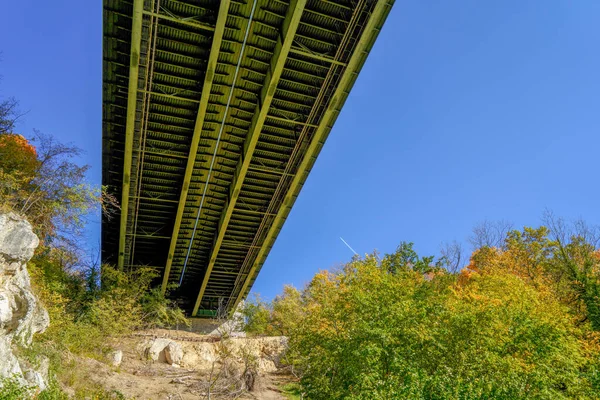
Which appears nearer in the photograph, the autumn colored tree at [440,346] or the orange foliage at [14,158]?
the autumn colored tree at [440,346]

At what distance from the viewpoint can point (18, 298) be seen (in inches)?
445

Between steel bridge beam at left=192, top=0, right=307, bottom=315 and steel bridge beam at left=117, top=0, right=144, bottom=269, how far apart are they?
412 centimetres

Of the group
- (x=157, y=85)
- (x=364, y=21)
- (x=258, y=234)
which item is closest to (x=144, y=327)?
(x=258, y=234)

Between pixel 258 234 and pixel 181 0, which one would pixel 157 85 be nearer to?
pixel 181 0

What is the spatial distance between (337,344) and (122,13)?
1132 centimetres

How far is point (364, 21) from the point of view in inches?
512

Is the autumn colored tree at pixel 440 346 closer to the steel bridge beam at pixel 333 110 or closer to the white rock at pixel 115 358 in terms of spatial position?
the steel bridge beam at pixel 333 110

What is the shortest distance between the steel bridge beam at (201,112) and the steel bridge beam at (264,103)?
1844 millimetres

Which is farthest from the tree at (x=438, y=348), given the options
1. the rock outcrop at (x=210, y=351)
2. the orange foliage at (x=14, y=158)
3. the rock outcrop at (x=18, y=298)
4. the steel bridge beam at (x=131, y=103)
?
the orange foliage at (x=14, y=158)

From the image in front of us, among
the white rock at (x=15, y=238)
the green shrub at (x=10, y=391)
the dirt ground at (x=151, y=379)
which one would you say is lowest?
the green shrub at (x=10, y=391)

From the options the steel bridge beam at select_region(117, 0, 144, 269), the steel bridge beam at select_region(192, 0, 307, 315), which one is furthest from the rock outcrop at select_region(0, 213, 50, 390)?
the steel bridge beam at select_region(192, 0, 307, 315)

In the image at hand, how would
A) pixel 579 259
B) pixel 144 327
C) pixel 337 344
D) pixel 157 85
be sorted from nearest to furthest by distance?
pixel 337 344 → pixel 157 85 → pixel 579 259 → pixel 144 327

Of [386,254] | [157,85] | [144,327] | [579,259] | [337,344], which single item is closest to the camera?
[337,344]

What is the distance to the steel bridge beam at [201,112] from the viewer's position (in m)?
12.1
